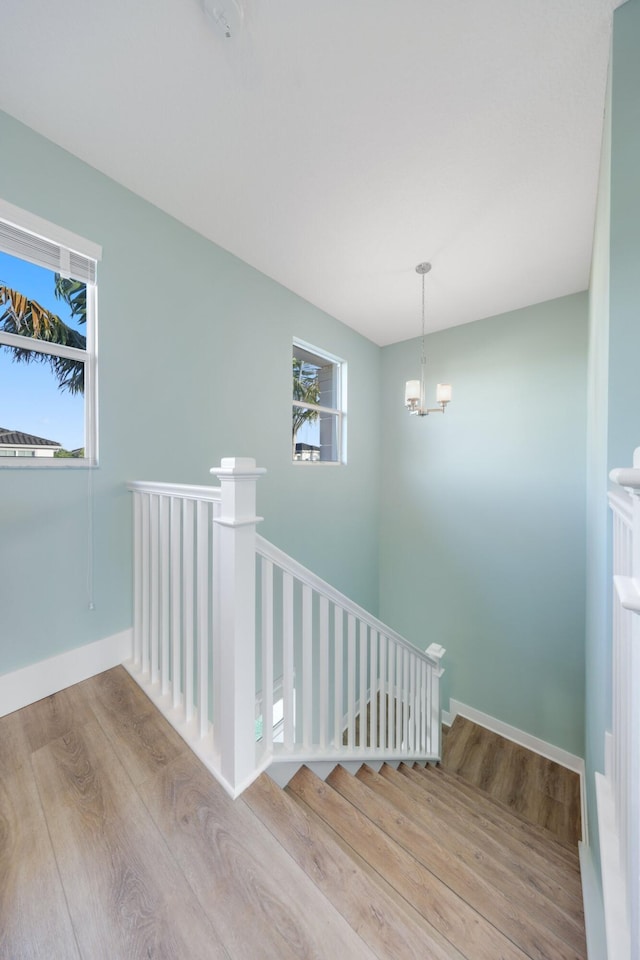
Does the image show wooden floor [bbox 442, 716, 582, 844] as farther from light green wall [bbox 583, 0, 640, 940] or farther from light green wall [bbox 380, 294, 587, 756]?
light green wall [bbox 583, 0, 640, 940]

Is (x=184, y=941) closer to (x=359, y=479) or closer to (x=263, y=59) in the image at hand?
(x=263, y=59)

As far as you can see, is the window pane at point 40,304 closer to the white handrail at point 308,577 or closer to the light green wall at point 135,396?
the light green wall at point 135,396

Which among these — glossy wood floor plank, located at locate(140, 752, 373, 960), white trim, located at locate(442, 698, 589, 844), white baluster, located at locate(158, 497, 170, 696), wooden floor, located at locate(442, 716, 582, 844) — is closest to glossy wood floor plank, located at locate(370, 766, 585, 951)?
glossy wood floor plank, located at locate(140, 752, 373, 960)

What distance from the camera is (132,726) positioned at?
4.80ft

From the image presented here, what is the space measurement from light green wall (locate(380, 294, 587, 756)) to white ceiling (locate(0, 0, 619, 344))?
48.2 inches

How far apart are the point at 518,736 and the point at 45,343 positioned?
4995 mm

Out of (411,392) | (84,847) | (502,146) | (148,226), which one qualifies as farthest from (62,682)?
(502,146)

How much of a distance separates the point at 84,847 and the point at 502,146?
326 centimetres

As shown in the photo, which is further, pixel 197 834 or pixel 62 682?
pixel 62 682

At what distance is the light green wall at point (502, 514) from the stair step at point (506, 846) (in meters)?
1.59

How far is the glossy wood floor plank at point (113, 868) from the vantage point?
0.80m

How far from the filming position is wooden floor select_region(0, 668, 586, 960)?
0.82 meters

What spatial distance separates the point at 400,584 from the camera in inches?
172

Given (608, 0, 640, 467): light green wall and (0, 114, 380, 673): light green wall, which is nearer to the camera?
(608, 0, 640, 467): light green wall
